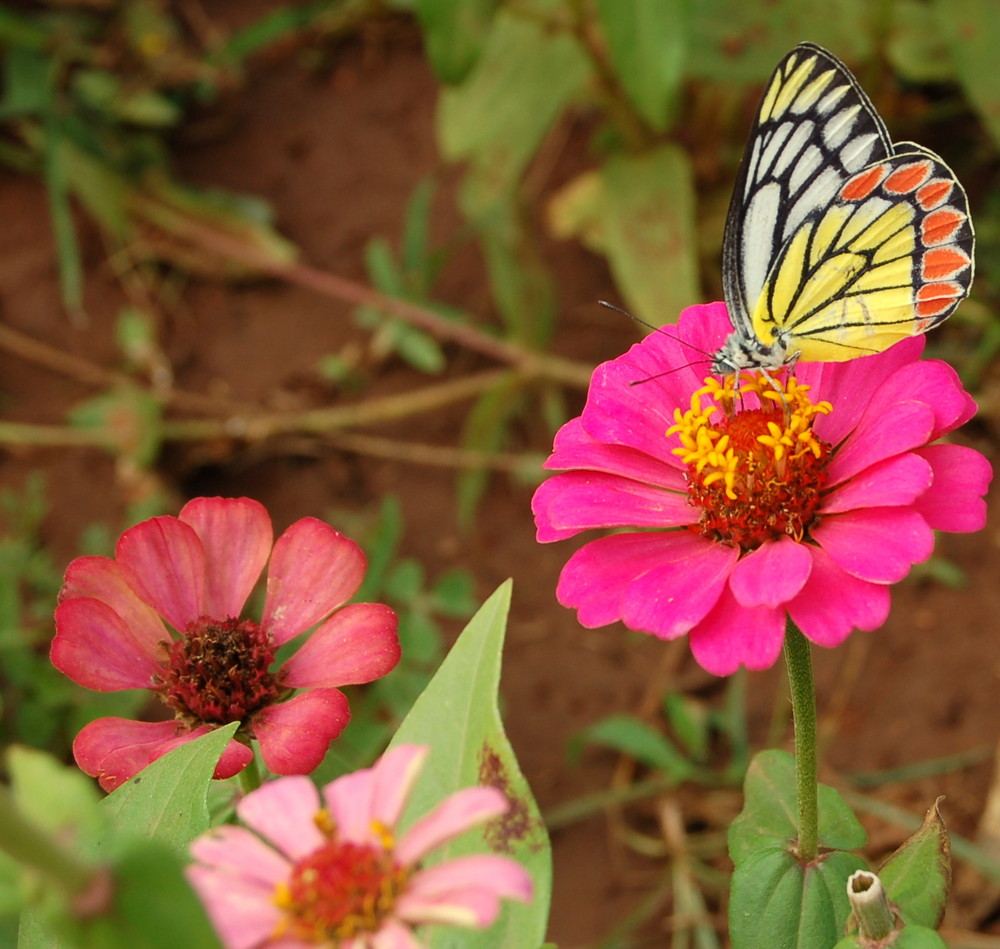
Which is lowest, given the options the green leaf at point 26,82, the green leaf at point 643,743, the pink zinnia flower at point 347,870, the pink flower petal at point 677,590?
the green leaf at point 643,743

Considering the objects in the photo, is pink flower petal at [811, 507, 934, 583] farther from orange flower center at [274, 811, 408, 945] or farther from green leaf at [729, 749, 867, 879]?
orange flower center at [274, 811, 408, 945]

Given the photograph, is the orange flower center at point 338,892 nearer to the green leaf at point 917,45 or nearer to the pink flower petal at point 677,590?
the pink flower petal at point 677,590

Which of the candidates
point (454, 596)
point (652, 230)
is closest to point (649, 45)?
point (652, 230)

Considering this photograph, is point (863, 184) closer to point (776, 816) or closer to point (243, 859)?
point (776, 816)

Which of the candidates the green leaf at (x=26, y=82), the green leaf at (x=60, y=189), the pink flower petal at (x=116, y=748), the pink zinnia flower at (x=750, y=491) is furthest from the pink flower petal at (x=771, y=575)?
the green leaf at (x=26, y=82)

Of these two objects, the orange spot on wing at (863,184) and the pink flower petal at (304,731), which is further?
the orange spot on wing at (863,184)

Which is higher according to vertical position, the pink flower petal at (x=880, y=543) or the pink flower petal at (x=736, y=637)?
the pink flower petal at (x=880, y=543)

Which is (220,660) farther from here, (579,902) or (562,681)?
(562,681)

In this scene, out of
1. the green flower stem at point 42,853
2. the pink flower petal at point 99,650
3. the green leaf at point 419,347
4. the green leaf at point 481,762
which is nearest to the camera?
the green flower stem at point 42,853
